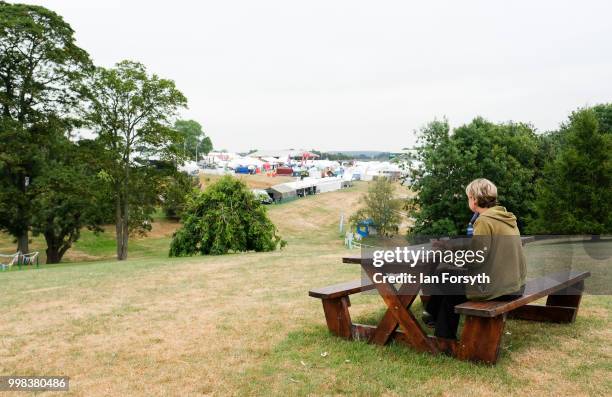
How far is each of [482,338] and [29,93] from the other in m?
25.5

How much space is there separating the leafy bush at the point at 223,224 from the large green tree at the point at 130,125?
849cm

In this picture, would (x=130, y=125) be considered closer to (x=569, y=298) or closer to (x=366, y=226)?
(x=366, y=226)

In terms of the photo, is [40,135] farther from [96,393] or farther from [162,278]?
[96,393]

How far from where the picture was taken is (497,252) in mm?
4387

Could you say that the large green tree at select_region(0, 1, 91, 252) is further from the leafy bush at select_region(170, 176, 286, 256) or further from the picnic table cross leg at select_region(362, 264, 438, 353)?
the picnic table cross leg at select_region(362, 264, 438, 353)

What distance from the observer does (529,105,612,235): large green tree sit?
71.9 ft

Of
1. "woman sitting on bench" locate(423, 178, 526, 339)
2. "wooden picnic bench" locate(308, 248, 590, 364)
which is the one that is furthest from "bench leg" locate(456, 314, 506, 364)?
"woman sitting on bench" locate(423, 178, 526, 339)

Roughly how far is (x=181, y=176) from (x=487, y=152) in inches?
771

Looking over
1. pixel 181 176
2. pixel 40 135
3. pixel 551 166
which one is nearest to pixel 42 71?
pixel 40 135

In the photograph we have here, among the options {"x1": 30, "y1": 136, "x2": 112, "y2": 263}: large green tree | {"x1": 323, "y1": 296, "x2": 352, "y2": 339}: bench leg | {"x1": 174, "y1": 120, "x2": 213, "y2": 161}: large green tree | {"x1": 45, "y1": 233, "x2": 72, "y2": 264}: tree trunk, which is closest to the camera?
{"x1": 323, "y1": 296, "x2": 352, "y2": 339}: bench leg

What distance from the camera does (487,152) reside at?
3173 centimetres

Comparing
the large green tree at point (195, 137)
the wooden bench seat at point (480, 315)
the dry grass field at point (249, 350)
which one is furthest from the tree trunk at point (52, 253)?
the large green tree at point (195, 137)

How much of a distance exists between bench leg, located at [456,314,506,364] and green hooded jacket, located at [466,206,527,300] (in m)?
0.24

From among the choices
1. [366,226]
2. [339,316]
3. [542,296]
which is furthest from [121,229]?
[542,296]
